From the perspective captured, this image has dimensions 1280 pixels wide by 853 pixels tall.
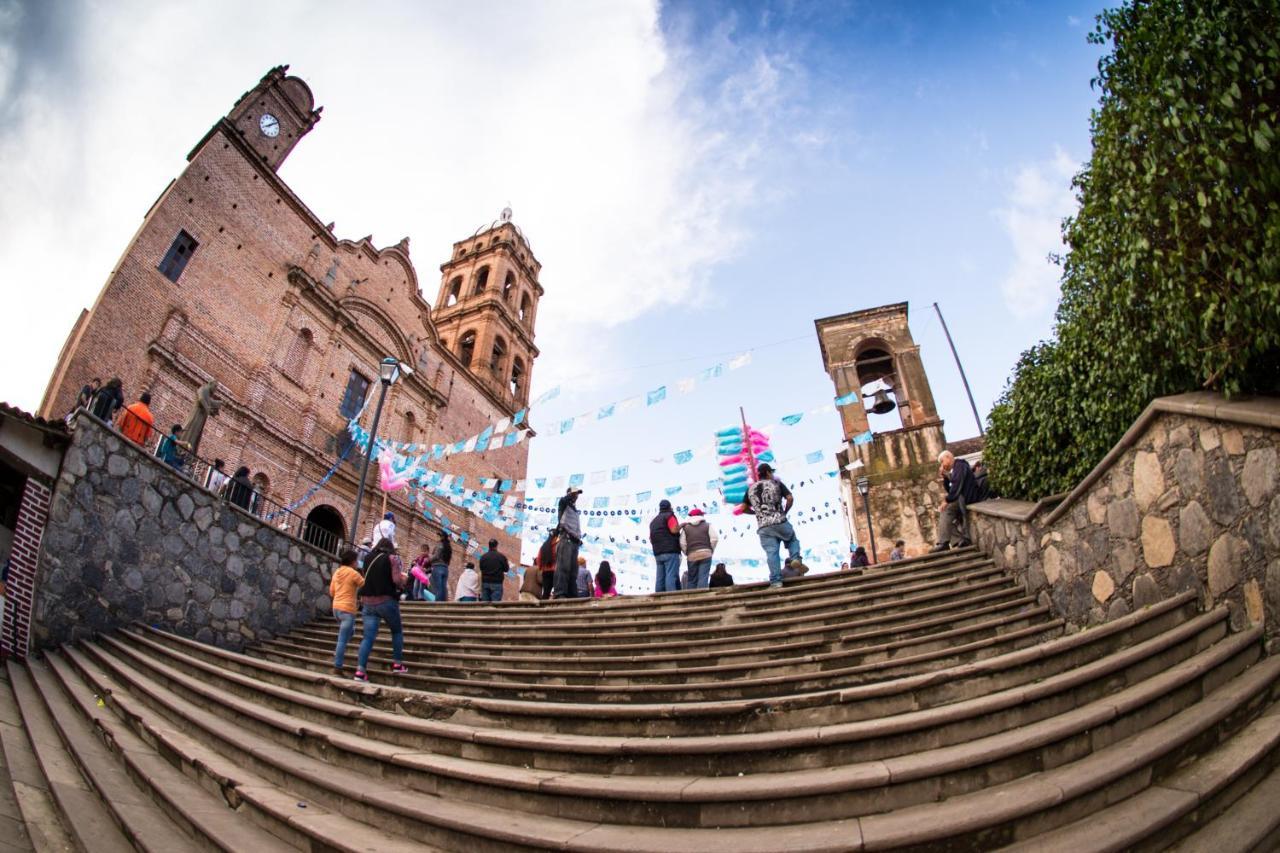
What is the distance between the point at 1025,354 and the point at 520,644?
6523mm

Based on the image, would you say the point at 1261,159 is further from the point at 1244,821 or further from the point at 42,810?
the point at 42,810

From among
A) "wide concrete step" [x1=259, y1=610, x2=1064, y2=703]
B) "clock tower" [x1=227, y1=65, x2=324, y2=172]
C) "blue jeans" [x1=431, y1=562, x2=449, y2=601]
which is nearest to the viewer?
"wide concrete step" [x1=259, y1=610, x2=1064, y2=703]

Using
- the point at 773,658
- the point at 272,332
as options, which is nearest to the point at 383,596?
the point at 773,658

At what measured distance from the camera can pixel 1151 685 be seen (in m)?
2.90

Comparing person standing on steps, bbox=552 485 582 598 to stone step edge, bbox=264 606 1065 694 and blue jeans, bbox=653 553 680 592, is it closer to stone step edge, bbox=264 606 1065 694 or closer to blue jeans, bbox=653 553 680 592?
blue jeans, bbox=653 553 680 592

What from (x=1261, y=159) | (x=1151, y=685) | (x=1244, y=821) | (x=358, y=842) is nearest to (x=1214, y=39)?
(x=1261, y=159)

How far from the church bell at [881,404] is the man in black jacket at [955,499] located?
8063 mm

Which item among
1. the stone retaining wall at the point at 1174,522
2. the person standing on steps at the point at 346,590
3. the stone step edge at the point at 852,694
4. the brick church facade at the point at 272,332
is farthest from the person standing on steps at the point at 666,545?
the brick church facade at the point at 272,332

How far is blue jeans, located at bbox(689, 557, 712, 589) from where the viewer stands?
27.1 feet

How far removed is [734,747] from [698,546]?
5531 mm

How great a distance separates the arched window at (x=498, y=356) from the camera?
26172 mm

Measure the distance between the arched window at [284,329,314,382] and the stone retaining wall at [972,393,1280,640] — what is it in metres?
17.4

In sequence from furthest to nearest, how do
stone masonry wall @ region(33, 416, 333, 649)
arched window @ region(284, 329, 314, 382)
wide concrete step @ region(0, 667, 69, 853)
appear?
arched window @ region(284, 329, 314, 382) → stone masonry wall @ region(33, 416, 333, 649) → wide concrete step @ region(0, 667, 69, 853)

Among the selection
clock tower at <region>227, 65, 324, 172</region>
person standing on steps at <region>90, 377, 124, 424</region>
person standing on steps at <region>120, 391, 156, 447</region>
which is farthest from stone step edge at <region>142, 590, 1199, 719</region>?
clock tower at <region>227, 65, 324, 172</region>
